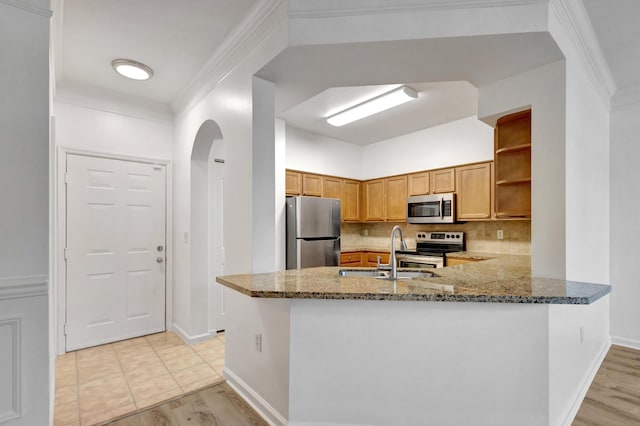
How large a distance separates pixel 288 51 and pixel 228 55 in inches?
34.0

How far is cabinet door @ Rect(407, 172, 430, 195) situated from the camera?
484 centimetres

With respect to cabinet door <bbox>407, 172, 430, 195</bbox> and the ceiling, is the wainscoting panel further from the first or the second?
cabinet door <bbox>407, 172, 430, 195</bbox>

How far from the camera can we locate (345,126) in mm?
4742

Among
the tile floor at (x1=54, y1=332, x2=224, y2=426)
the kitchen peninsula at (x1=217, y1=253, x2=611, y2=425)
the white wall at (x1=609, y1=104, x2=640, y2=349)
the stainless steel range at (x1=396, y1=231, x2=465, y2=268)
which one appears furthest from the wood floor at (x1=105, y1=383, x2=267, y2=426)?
the white wall at (x1=609, y1=104, x2=640, y2=349)

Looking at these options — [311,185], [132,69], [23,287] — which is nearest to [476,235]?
[311,185]

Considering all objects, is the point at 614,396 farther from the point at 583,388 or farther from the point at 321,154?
the point at 321,154

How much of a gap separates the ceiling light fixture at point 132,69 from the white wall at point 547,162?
10.2 ft

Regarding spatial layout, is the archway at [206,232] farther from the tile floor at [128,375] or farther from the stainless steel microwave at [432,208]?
the stainless steel microwave at [432,208]

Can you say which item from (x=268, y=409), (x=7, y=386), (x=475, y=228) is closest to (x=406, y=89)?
(x=475, y=228)

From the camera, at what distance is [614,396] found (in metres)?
2.24

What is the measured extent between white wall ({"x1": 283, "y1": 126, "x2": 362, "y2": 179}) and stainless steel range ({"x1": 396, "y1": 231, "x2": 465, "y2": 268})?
172cm

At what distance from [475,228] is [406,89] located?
91.2 inches

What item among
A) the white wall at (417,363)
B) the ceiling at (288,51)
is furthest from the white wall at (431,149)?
the white wall at (417,363)

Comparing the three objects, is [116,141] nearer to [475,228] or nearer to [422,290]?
[422,290]
